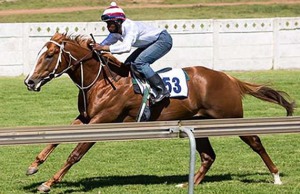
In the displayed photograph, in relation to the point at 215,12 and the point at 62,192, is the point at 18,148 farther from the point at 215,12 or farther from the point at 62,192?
the point at 215,12

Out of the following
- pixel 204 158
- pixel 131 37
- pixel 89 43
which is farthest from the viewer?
pixel 204 158

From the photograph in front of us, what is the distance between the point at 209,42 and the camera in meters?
25.7

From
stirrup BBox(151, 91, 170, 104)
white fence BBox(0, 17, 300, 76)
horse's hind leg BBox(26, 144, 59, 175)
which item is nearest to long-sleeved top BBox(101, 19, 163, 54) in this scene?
stirrup BBox(151, 91, 170, 104)

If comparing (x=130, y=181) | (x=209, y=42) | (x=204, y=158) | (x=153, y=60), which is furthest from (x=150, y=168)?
(x=209, y=42)

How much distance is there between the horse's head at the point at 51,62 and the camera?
32.8 ft

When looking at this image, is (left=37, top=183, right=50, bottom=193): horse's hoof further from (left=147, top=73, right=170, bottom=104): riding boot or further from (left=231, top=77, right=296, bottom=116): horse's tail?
(left=231, top=77, right=296, bottom=116): horse's tail

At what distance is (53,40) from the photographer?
33.4ft

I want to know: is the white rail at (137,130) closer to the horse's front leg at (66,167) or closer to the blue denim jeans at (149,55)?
the horse's front leg at (66,167)

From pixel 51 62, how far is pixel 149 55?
1262 mm

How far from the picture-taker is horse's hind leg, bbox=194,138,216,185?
406 inches

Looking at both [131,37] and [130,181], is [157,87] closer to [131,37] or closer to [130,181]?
[131,37]

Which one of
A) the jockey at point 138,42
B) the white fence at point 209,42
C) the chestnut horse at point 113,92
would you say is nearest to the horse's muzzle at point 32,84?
the chestnut horse at point 113,92

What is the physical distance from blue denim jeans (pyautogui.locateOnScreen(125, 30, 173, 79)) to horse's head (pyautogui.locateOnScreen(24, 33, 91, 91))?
2.59 feet

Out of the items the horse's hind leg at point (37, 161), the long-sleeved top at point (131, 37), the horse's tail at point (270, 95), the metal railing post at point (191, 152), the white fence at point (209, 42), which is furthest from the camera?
the white fence at point (209, 42)
